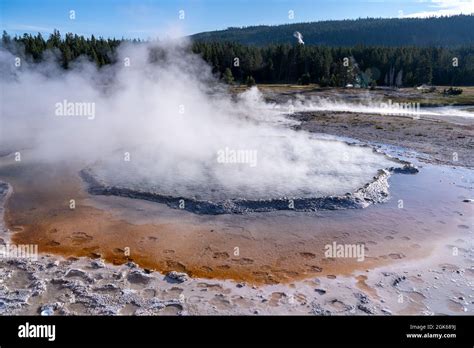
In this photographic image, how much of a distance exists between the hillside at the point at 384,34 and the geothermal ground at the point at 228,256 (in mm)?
110453

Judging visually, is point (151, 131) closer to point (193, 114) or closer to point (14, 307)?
point (193, 114)

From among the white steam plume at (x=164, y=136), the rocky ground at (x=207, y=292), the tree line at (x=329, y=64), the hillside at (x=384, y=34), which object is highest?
the hillside at (x=384, y=34)

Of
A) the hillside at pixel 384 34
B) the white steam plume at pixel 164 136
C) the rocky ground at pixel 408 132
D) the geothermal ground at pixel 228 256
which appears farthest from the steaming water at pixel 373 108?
the hillside at pixel 384 34

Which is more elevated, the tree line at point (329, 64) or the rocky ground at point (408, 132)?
the tree line at point (329, 64)

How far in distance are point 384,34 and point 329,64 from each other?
87.3m

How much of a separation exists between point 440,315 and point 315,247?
7.52 ft

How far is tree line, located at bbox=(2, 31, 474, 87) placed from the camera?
146 ft

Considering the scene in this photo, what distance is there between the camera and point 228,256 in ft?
21.1

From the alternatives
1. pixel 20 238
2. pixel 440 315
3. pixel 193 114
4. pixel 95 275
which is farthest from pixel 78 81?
pixel 440 315

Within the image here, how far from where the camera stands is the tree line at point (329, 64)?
4447 cm

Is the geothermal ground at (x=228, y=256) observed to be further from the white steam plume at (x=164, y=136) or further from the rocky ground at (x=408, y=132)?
the rocky ground at (x=408, y=132)

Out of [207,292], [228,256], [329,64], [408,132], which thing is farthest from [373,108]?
[207,292]

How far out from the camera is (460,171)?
12148mm

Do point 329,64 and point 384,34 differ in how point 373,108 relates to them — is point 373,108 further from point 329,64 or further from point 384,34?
point 384,34
